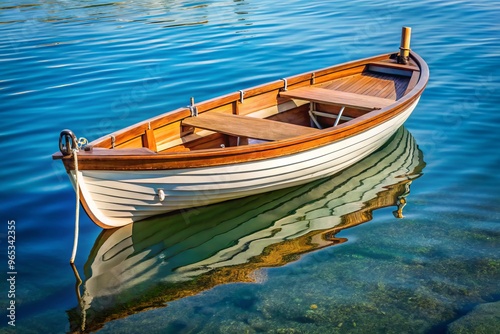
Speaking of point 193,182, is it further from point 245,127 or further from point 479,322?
point 479,322

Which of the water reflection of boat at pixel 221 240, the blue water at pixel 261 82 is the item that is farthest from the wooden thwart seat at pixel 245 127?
the blue water at pixel 261 82

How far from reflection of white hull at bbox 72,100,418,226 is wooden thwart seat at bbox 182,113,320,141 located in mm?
387

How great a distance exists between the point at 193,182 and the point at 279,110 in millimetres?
3275

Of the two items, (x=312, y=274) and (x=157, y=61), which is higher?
(x=157, y=61)

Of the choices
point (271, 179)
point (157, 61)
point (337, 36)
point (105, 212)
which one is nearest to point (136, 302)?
point (105, 212)

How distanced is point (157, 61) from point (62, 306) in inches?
451

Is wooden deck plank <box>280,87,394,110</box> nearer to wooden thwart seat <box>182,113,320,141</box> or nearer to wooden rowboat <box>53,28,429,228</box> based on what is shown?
wooden rowboat <box>53,28,429,228</box>

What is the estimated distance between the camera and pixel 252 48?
17.8m

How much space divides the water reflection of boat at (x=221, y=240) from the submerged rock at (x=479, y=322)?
207 cm

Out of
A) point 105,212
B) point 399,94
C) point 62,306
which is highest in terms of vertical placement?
point 399,94

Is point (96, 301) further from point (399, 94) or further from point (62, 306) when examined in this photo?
point (399, 94)

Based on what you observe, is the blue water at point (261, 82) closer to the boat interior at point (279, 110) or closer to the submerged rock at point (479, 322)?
the submerged rock at point (479, 322)

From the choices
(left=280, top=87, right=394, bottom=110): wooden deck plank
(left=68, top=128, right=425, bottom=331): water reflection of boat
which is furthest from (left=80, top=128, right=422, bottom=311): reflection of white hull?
(left=280, top=87, right=394, bottom=110): wooden deck plank

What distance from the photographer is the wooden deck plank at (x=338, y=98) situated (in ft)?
30.6
